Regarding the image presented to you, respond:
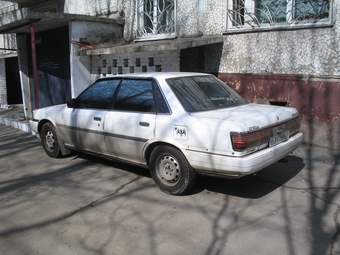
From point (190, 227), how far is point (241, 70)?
14.9 feet

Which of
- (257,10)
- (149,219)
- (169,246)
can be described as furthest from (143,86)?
(257,10)

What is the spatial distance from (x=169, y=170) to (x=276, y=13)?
4.29 metres

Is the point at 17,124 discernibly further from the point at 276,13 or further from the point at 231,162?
the point at 231,162

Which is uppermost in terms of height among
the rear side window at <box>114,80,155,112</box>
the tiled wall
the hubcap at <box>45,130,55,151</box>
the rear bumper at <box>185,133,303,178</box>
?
the tiled wall

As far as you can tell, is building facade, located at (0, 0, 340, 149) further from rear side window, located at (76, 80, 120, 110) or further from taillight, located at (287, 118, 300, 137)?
taillight, located at (287, 118, 300, 137)

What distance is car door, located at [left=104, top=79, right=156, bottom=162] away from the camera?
4.56 meters

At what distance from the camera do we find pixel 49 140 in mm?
6281

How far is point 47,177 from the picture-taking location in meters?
5.35

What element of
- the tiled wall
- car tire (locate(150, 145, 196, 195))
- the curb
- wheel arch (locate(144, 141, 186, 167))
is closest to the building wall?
the curb

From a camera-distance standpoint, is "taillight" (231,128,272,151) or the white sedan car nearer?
"taillight" (231,128,272,151)

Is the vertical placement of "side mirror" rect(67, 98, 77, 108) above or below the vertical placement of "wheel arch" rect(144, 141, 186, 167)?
above

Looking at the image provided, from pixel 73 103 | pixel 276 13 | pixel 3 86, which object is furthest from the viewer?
pixel 3 86

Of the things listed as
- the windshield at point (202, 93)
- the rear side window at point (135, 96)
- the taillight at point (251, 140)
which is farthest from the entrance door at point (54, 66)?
the taillight at point (251, 140)

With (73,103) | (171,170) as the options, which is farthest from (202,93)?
(73,103)
